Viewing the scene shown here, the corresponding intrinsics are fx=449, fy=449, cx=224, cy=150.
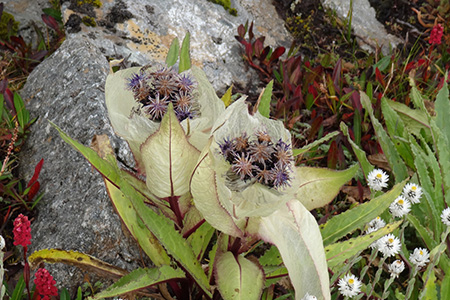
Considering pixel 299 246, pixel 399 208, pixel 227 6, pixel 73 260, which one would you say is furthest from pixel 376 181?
pixel 227 6

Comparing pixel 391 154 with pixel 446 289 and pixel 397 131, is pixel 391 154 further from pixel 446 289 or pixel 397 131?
pixel 446 289

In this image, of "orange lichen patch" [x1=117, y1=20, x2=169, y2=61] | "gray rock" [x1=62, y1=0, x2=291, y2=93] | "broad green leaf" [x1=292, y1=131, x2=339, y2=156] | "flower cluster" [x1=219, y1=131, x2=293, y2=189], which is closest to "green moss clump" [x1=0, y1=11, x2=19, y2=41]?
"gray rock" [x1=62, y1=0, x2=291, y2=93]

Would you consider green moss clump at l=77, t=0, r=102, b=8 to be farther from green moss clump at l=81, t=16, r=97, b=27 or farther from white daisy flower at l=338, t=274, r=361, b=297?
white daisy flower at l=338, t=274, r=361, b=297

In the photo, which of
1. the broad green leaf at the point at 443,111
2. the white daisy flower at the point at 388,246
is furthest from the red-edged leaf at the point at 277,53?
the white daisy flower at the point at 388,246

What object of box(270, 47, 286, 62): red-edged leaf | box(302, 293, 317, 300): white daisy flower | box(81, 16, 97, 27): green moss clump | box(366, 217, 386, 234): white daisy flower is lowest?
box(81, 16, 97, 27): green moss clump

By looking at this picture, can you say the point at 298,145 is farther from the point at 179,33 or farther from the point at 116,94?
the point at 116,94

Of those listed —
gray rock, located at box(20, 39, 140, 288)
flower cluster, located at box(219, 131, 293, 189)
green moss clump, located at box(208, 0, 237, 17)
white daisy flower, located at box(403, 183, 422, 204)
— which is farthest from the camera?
green moss clump, located at box(208, 0, 237, 17)
